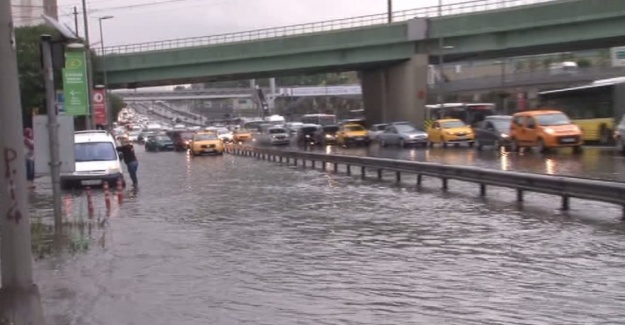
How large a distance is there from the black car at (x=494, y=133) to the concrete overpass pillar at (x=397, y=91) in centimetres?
1852

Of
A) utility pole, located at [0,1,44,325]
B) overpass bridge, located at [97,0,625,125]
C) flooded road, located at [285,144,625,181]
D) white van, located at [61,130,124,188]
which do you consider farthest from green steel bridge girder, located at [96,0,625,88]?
utility pole, located at [0,1,44,325]

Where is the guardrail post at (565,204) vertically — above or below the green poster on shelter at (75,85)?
below

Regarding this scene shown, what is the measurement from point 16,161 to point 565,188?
11.4m

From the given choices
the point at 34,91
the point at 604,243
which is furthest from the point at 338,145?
the point at 604,243

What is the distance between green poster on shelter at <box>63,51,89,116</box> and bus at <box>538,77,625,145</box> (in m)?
23.9

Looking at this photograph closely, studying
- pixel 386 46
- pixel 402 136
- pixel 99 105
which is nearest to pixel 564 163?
pixel 402 136

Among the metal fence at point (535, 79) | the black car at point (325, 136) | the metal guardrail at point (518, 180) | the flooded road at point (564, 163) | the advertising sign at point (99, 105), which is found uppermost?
the metal fence at point (535, 79)

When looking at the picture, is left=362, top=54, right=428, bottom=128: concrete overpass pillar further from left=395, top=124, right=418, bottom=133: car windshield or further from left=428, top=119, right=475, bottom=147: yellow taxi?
left=428, top=119, right=475, bottom=147: yellow taxi

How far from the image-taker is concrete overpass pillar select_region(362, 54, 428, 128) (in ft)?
207

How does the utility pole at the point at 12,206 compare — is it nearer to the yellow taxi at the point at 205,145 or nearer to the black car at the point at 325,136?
the yellow taxi at the point at 205,145

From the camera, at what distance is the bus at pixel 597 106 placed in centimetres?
3881

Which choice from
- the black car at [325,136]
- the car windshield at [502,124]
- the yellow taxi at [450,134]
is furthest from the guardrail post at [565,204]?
the black car at [325,136]

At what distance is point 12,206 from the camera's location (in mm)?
7047

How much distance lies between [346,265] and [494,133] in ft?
108
